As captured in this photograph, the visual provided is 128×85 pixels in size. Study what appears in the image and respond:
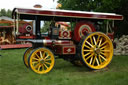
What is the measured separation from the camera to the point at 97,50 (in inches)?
257

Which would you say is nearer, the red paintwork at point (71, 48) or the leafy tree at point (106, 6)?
the red paintwork at point (71, 48)

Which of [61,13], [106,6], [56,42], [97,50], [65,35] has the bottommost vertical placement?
[97,50]

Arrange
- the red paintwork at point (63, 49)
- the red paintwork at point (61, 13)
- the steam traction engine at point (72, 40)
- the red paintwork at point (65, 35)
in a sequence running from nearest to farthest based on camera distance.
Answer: the red paintwork at point (61, 13) < the steam traction engine at point (72, 40) < the red paintwork at point (63, 49) < the red paintwork at point (65, 35)

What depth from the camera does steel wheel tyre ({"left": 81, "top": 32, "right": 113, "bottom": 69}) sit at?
6439 mm

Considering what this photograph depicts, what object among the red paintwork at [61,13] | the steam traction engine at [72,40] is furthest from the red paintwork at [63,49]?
the red paintwork at [61,13]

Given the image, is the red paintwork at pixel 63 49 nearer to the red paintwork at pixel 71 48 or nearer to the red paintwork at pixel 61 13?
the red paintwork at pixel 71 48

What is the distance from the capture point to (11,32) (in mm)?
18875

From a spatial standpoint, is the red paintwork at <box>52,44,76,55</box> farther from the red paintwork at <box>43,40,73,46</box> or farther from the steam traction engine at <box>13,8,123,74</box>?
the red paintwork at <box>43,40,73,46</box>

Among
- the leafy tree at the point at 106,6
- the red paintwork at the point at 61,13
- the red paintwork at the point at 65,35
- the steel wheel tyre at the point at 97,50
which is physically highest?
the leafy tree at the point at 106,6

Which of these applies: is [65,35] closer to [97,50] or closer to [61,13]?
[61,13]

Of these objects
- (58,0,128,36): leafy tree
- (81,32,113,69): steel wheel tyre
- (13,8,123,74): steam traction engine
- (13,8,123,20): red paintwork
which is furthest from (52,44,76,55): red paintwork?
(58,0,128,36): leafy tree

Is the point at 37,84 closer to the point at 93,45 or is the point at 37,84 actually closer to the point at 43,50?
the point at 43,50

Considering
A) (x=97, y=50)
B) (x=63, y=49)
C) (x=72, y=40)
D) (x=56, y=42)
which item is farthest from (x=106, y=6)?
(x=63, y=49)

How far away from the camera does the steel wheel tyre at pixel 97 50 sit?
21.1 feet
